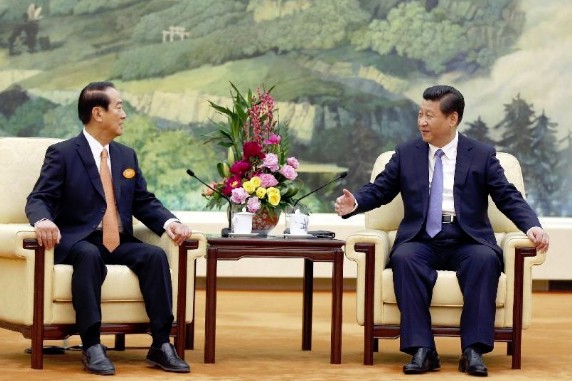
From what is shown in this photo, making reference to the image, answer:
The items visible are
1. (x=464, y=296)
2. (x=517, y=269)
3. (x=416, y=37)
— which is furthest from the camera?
(x=416, y=37)

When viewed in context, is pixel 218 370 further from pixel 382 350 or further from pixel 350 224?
pixel 350 224

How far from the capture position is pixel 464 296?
5227mm

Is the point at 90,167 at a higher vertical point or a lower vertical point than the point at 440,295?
higher

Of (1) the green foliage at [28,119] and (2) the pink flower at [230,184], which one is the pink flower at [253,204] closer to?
(2) the pink flower at [230,184]

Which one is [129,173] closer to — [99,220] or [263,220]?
[99,220]

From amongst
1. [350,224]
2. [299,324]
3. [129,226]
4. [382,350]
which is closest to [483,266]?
[382,350]

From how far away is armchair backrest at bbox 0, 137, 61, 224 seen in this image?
552 cm

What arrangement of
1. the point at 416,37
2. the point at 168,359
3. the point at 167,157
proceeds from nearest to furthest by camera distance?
the point at 168,359, the point at 167,157, the point at 416,37

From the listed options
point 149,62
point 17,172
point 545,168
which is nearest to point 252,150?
point 17,172

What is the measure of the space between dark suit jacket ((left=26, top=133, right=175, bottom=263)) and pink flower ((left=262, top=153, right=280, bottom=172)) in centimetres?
50

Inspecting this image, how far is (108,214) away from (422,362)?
1.42 metres

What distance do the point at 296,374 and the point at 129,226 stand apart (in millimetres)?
989

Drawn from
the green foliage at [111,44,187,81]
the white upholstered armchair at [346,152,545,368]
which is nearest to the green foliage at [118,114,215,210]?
the green foliage at [111,44,187,81]

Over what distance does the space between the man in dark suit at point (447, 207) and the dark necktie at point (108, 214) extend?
946 millimetres
